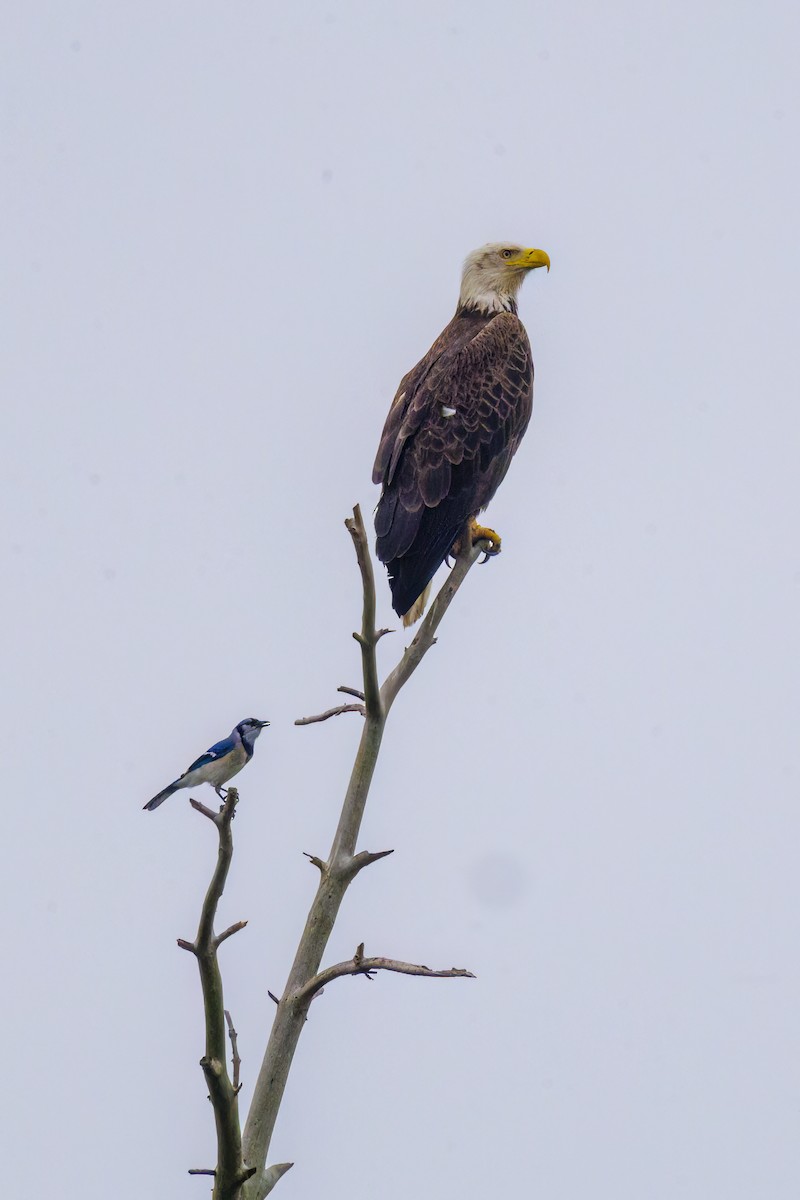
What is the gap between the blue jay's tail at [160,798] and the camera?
608 centimetres

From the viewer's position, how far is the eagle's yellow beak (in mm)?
9328

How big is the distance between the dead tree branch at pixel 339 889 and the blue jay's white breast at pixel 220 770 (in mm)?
505

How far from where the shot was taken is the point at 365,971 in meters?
5.58

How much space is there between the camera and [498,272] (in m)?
9.34

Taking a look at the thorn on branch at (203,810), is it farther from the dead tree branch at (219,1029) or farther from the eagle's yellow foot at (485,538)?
the eagle's yellow foot at (485,538)

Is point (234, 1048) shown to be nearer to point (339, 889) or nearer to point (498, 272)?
point (339, 889)

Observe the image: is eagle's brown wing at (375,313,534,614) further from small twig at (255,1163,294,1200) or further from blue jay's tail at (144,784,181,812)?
small twig at (255,1163,294,1200)

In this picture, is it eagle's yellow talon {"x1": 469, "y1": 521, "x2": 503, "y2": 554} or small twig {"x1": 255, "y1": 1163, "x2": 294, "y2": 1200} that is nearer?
small twig {"x1": 255, "y1": 1163, "x2": 294, "y2": 1200}

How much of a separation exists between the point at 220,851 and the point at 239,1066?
105 cm

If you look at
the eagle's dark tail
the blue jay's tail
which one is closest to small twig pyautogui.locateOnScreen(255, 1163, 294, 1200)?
the blue jay's tail

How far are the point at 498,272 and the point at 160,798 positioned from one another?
15.0ft

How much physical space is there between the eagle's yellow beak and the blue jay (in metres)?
4.11

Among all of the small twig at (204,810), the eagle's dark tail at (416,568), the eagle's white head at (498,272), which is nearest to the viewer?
the small twig at (204,810)

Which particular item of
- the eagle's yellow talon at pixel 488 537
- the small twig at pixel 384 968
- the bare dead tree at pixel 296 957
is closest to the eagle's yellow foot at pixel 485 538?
the eagle's yellow talon at pixel 488 537
